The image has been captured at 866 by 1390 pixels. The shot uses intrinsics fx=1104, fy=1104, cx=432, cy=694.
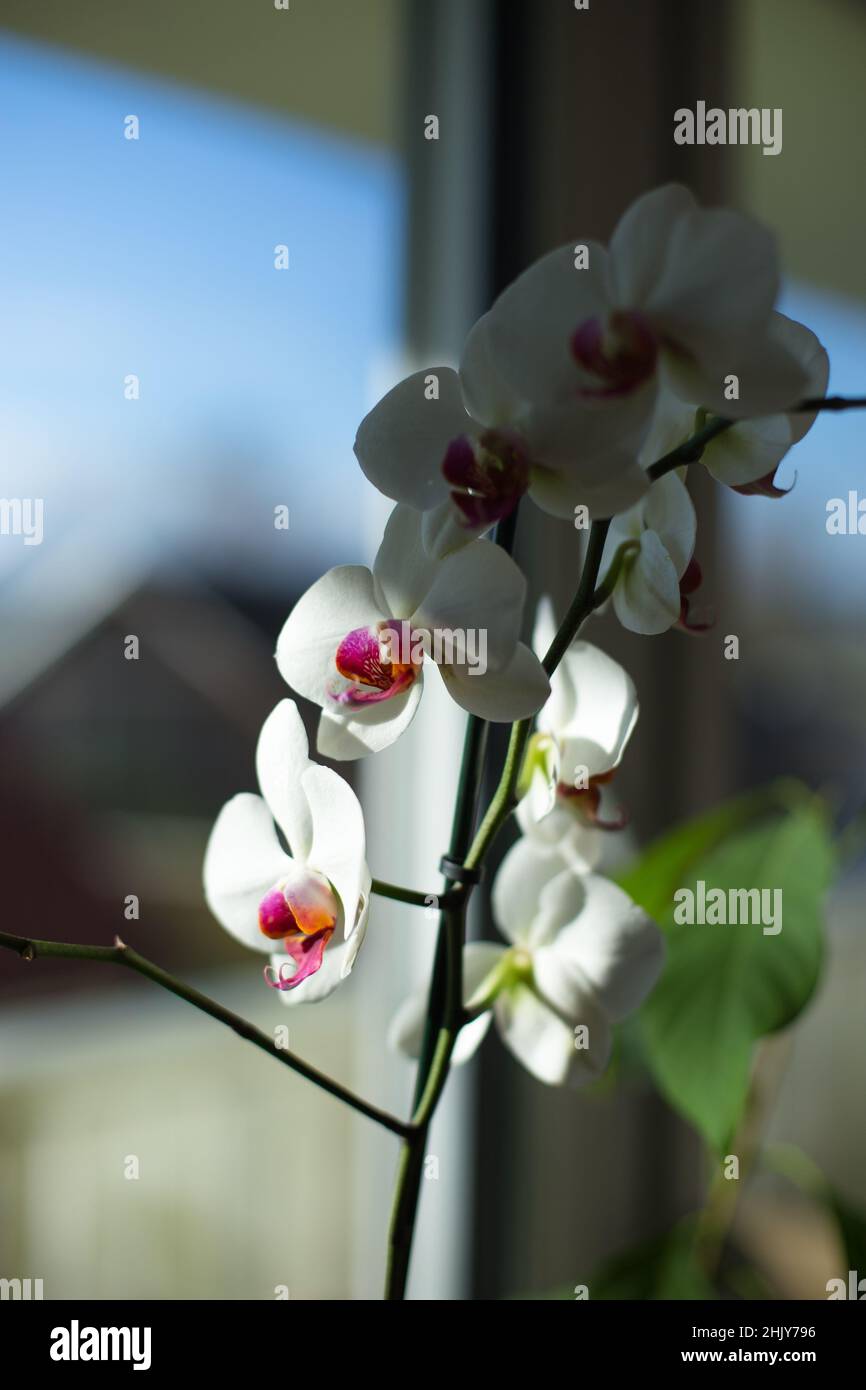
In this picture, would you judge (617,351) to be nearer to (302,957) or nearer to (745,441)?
(745,441)

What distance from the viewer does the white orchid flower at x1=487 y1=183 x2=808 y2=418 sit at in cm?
31

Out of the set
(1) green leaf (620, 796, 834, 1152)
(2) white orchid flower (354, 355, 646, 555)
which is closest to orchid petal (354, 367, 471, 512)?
(2) white orchid flower (354, 355, 646, 555)

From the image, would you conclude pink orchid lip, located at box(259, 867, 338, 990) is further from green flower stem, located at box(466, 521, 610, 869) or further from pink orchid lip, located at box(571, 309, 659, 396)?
pink orchid lip, located at box(571, 309, 659, 396)

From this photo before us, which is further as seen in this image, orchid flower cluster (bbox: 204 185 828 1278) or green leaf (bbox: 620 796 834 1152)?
green leaf (bbox: 620 796 834 1152)

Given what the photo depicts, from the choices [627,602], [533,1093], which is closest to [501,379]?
[627,602]

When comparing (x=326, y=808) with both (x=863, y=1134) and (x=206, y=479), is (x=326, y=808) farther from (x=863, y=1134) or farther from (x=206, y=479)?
(x=863, y=1134)

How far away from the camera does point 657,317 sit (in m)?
0.32

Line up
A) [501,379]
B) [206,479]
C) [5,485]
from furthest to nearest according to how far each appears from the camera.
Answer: [206,479] < [5,485] < [501,379]

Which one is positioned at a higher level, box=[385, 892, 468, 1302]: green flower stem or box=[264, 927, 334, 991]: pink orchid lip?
box=[264, 927, 334, 991]: pink orchid lip

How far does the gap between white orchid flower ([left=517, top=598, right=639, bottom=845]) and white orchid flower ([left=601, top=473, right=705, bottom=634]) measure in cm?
3

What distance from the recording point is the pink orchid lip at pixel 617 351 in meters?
0.32

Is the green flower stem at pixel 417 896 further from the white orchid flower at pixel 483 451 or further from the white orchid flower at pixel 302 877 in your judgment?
the white orchid flower at pixel 483 451

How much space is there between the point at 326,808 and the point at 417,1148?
0.14 metres

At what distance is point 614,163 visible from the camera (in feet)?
3.78
